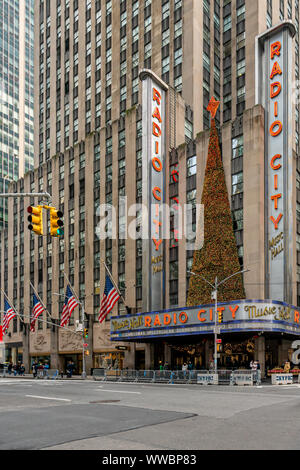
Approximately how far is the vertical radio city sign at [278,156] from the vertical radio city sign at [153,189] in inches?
466

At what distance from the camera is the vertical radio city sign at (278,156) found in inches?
1876

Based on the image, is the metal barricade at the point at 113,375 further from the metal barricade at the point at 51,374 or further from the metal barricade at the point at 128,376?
the metal barricade at the point at 51,374

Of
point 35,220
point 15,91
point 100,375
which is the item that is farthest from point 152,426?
point 15,91

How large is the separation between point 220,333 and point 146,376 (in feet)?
23.5

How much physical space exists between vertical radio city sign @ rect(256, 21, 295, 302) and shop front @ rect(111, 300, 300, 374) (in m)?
3.88

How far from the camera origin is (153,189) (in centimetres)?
5588

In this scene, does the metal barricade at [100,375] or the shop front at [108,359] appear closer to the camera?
the metal barricade at [100,375]

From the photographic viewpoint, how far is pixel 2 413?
17.5 metres

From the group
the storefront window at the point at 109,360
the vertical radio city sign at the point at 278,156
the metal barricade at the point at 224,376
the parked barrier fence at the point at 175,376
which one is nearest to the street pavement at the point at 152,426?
A: the parked barrier fence at the point at 175,376

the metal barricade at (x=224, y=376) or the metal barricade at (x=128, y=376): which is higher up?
the metal barricade at (x=224, y=376)
